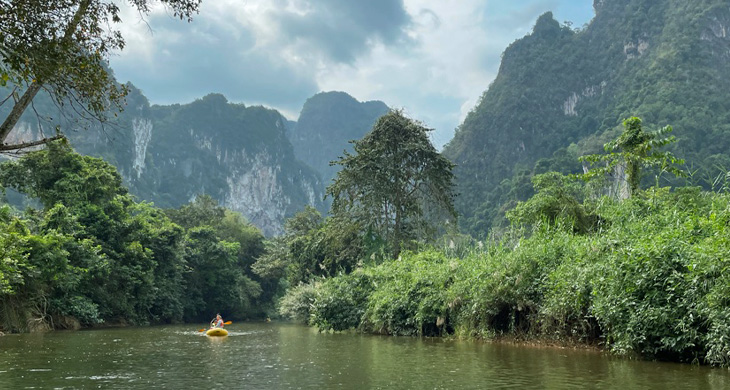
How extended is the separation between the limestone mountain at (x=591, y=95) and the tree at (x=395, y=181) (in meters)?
62.2

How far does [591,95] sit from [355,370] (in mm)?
132975

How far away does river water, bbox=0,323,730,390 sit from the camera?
26.3 ft

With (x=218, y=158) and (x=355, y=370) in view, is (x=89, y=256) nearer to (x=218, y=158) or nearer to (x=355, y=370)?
(x=355, y=370)

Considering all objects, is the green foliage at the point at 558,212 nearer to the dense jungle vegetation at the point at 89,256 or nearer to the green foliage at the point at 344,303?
the green foliage at the point at 344,303

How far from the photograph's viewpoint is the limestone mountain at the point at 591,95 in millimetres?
94125

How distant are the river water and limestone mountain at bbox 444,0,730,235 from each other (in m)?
79.3

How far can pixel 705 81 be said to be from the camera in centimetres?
10006

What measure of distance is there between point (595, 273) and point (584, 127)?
117953 millimetres

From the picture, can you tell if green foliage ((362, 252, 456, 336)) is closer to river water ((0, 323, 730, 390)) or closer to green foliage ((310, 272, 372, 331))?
green foliage ((310, 272, 372, 331))

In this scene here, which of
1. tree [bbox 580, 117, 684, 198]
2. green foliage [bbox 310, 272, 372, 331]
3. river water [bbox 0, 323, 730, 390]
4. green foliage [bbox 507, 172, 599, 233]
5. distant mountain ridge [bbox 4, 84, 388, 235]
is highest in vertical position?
distant mountain ridge [bbox 4, 84, 388, 235]

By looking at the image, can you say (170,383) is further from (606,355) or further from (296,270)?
(296,270)

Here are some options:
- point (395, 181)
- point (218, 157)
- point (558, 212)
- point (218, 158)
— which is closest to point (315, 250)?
point (395, 181)

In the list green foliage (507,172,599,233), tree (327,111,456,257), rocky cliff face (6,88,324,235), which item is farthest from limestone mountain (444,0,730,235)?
green foliage (507,172,599,233)

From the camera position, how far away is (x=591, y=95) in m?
131
